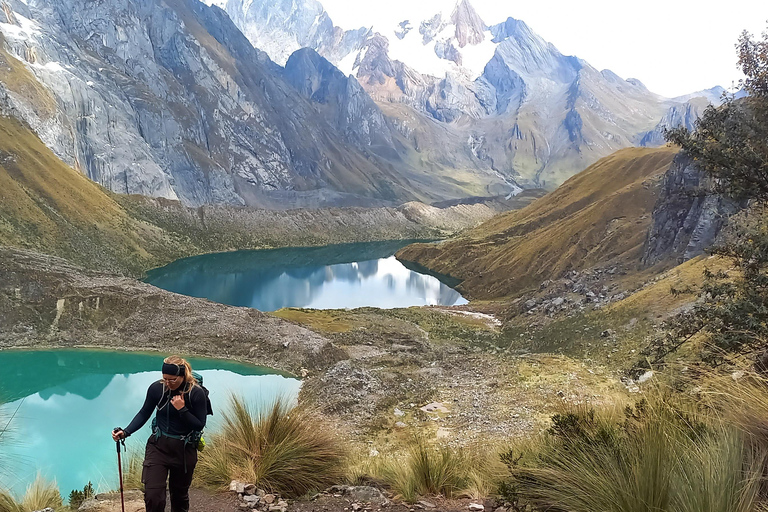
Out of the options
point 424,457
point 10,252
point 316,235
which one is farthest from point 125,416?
point 316,235

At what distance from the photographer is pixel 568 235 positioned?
57.7m

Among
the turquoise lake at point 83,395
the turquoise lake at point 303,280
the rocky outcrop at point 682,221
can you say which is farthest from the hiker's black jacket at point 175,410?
the turquoise lake at point 303,280

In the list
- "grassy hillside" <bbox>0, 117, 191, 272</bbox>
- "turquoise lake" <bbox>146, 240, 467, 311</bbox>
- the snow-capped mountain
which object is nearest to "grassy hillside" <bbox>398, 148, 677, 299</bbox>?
"turquoise lake" <bbox>146, 240, 467, 311</bbox>

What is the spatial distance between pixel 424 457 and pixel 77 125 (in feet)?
369

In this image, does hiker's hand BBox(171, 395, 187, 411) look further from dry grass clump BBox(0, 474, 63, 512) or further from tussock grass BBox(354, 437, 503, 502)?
dry grass clump BBox(0, 474, 63, 512)

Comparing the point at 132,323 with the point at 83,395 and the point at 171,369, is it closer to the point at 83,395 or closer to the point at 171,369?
the point at 83,395

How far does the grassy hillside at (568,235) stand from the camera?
50500 mm

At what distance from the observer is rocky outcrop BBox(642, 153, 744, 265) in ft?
103

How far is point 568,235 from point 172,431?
188ft

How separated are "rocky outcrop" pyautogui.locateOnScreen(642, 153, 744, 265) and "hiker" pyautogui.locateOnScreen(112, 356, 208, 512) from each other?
31.5 meters

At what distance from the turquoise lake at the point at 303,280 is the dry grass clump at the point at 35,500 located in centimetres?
5108

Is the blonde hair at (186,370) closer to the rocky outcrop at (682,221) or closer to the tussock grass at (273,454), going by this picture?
the tussock grass at (273,454)

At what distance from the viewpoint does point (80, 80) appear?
102062mm

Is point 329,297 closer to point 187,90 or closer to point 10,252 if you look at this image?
point 10,252
